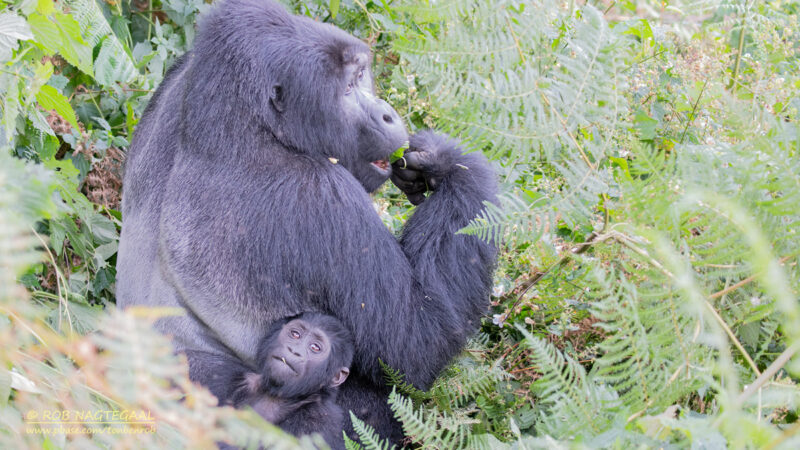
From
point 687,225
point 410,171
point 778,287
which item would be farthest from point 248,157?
point 778,287

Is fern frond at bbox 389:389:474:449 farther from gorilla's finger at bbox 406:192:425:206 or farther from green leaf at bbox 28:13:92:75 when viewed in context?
green leaf at bbox 28:13:92:75

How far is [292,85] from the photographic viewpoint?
2.96m

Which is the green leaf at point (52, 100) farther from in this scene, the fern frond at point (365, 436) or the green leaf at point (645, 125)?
the green leaf at point (645, 125)

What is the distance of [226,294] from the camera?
292 centimetres

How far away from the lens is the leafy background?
1367mm

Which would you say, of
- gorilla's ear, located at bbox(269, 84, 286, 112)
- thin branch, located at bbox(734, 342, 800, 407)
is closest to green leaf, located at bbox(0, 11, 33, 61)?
gorilla's ear, located at bbox(269, 84, 286, 112)

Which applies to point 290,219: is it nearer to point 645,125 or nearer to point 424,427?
point 424,427

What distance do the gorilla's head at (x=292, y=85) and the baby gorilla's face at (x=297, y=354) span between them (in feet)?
2.33

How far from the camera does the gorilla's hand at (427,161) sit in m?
3.27

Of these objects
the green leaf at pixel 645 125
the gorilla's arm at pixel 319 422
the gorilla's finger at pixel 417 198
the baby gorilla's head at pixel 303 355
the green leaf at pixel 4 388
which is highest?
the green leaf at pixel 645 125

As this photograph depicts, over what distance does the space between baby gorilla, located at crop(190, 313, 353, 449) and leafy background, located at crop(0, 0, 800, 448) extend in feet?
0.86

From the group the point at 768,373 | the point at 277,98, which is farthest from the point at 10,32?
the point at 768,373

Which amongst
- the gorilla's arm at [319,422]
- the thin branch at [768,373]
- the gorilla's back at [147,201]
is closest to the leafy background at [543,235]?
the thin branch at [768,373]

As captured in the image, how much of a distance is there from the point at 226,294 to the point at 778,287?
7.05ft
